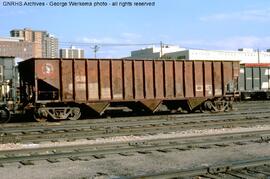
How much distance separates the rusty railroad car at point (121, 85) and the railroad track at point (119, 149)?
9547 millimetres

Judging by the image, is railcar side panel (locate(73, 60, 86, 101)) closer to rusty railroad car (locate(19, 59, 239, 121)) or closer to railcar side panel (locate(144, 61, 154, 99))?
rusty railroad car (locate(19, 59, 239, 121))

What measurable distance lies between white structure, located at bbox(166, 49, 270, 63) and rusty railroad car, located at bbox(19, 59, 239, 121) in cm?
6386

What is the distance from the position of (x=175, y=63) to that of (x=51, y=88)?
24.1 feet

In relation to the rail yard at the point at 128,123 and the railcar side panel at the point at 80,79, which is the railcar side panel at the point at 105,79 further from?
the railcar side panel at the point at 80,79

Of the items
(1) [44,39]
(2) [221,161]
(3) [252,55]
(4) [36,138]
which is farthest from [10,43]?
(2) [221,161]

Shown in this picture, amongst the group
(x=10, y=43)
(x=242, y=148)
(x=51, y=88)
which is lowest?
(x=242, y=148)

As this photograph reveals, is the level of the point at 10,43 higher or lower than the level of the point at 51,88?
higher

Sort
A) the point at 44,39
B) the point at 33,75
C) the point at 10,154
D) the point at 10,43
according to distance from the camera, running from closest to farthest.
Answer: the point at 10,154
the point at 33,75
the point at 10,43
the point at 44,39

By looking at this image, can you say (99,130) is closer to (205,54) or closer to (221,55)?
(205,54)

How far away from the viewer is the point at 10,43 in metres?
85.5

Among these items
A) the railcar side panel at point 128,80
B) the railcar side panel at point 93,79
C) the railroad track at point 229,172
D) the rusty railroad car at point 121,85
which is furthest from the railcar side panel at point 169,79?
the railroad track at point 229,172

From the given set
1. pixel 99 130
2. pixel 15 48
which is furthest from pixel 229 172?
pixel 15 48

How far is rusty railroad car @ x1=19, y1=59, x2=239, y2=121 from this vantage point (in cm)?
2166

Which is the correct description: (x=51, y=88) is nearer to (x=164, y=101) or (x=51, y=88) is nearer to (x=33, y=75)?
(x=33, y=75)
